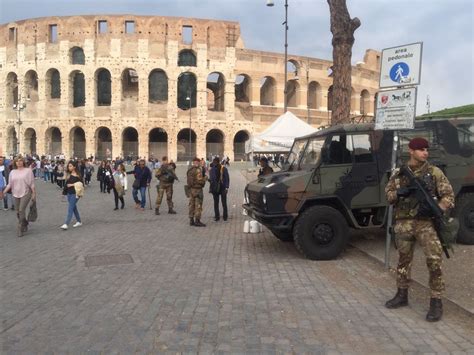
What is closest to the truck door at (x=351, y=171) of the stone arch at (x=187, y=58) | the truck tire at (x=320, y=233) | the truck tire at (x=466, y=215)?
the truck tire at (x=320, y=233)

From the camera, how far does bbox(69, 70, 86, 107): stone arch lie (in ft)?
173

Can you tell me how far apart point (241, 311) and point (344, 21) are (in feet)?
26.5

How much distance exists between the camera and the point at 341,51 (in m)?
10.4

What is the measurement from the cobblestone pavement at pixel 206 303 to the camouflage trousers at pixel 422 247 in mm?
382

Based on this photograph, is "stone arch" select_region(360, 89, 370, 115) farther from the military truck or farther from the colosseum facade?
the military truck

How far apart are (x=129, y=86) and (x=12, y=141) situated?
16.8 m

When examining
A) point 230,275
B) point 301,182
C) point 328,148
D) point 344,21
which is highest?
point 344,21

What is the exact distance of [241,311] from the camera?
15.8ft

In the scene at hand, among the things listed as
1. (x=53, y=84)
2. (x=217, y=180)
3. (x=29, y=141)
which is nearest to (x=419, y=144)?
(x=217, y=180)

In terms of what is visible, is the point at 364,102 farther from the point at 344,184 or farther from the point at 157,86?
the point at 344,184

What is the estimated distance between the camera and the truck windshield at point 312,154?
7909 millimetres

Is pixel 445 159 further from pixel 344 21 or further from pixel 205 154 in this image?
pixel 205 154

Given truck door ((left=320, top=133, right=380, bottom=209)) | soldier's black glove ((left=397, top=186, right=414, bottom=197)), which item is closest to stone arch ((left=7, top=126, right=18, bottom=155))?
truck door ((left=320, top=133, right=380, bottom=209))

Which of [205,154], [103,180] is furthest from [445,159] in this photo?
[205,154]
